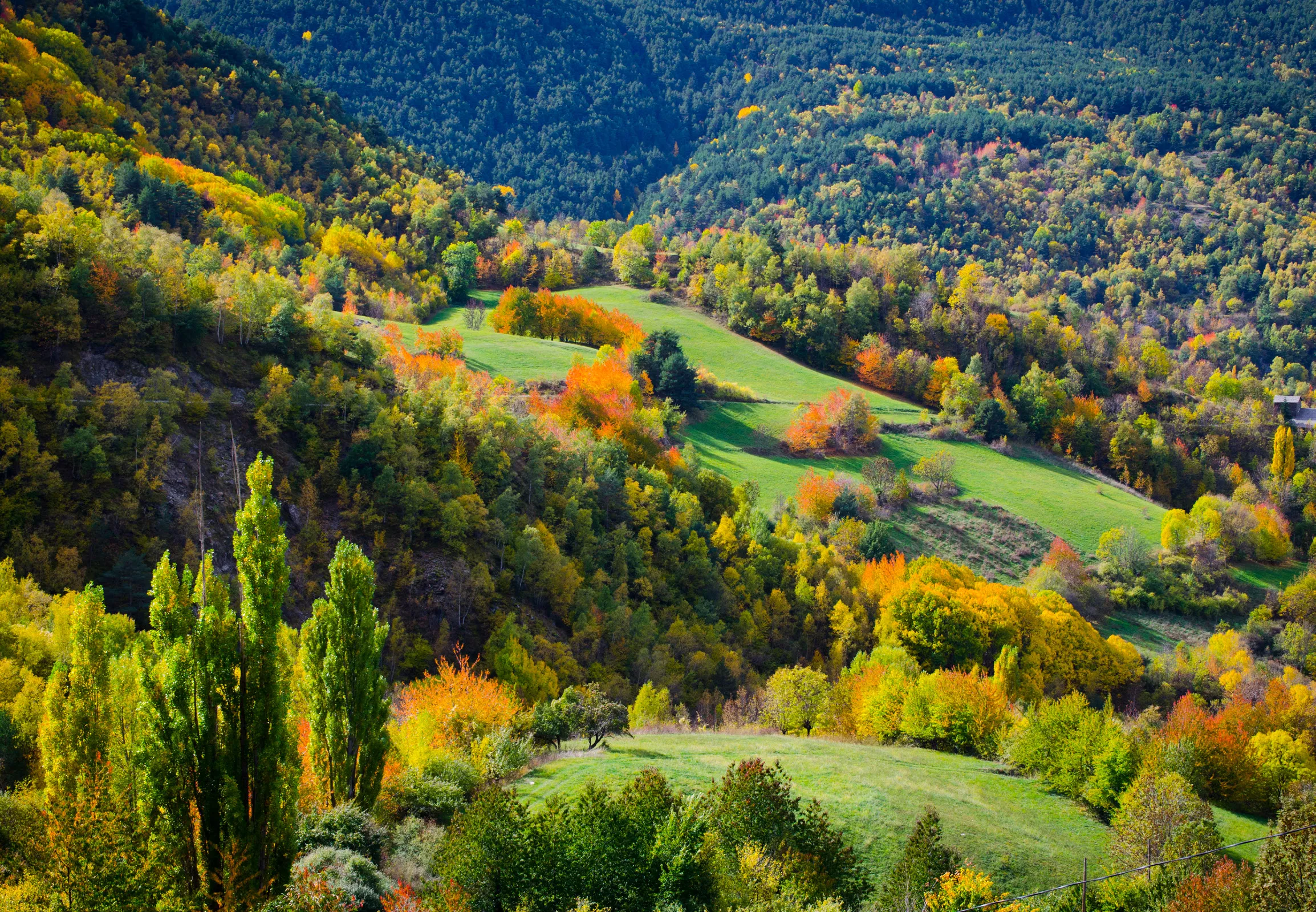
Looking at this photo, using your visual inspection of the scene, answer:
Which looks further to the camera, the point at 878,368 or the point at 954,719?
the point at 878,368

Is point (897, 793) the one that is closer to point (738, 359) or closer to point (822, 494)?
point (822, 494)

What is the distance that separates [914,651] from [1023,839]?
118 ft

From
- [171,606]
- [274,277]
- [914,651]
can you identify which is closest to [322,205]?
[274,277]

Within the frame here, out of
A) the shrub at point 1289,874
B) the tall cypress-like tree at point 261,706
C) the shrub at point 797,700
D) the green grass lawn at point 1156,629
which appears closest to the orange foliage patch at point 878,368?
the green grass lawn at point 1156,629

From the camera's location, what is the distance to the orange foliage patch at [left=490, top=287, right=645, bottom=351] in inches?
4564

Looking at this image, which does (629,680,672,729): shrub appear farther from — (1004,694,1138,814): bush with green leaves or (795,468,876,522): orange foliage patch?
(795,468,876,522): orange foliage patch

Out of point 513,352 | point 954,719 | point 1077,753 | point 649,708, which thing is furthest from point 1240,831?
point 513,352

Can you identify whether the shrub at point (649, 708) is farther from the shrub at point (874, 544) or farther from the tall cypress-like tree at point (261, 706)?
the shrub at point (874, 544)

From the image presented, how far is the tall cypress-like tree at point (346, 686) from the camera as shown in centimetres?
2642

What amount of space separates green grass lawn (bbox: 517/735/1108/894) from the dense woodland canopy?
5.78 feet

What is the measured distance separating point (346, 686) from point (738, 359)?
99.6m

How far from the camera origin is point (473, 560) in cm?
5788

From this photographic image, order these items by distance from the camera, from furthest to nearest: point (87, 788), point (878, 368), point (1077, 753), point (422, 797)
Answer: point (878, 368) → point (1077, 753) → point (422, 797) → point (87, 788)

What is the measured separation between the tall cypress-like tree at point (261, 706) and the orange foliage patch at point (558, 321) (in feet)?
311
